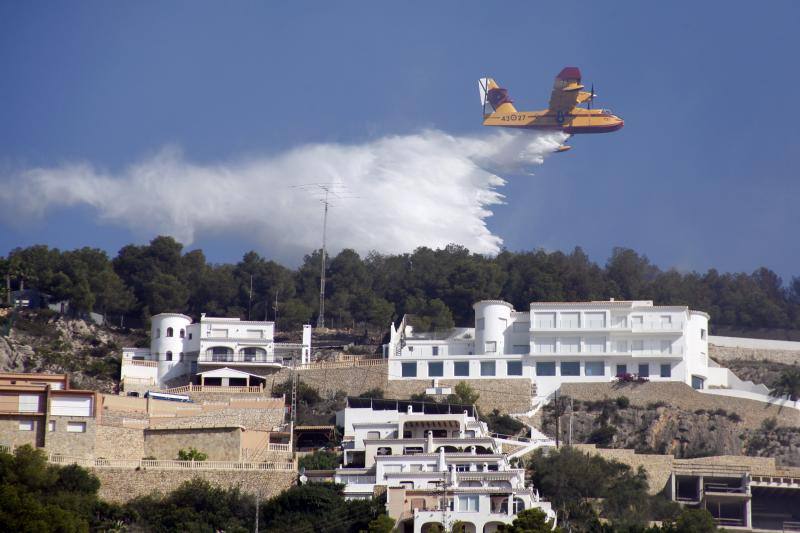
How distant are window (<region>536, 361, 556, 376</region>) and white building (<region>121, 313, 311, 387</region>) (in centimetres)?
1280

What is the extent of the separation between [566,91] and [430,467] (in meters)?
42.1

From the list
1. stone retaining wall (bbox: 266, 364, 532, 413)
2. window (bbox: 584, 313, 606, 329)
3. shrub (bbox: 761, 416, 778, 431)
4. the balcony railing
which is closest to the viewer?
shrub (bbox: 761, 416, 778, 431)

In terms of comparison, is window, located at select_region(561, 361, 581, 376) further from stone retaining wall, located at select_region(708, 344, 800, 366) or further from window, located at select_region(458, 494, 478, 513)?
window, located at select_region(458, 494, 478, 513)

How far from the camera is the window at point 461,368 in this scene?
267ft

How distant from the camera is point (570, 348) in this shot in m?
81.9

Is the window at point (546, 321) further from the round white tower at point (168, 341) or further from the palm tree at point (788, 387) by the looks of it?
the round white tower at point (168, 341)

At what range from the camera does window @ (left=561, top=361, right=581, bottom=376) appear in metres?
81.2

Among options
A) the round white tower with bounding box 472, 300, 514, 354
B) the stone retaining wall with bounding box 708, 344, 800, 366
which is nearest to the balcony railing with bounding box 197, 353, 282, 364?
the round white tower with bounding box 472, 300, 514, 354

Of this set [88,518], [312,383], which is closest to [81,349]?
[312,383]

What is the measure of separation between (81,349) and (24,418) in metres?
21.5

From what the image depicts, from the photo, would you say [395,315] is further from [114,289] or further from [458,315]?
[114,289]

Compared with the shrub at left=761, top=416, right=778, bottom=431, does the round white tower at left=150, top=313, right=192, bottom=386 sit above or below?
above

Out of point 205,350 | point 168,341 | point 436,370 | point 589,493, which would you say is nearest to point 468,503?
point 589,493

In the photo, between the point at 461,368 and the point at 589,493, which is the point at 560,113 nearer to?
the point at 461,368
